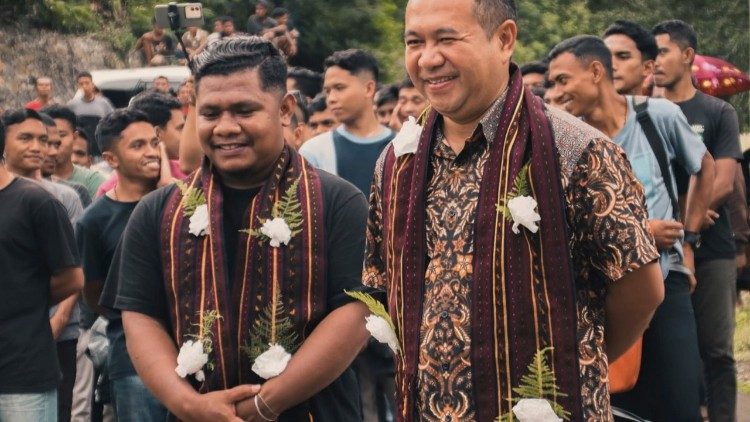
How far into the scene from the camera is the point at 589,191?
4.17 m

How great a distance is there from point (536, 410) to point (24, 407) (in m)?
3.43

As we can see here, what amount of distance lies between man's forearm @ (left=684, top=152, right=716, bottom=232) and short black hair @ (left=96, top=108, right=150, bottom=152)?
280cm

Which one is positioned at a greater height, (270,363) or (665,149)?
(665,149)

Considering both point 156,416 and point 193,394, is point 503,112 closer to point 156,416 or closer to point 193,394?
point 193,394

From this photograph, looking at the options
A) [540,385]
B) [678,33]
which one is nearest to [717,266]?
[678,33]

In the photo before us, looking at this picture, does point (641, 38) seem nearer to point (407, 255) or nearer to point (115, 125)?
point (115, 125)

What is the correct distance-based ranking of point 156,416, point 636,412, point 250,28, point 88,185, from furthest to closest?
point 250,28
point 88,185
point 636,412
point 156,416

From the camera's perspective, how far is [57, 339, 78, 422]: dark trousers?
27.9 feet

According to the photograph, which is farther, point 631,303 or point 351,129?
point 351,129

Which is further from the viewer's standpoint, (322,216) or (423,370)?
(322,216)

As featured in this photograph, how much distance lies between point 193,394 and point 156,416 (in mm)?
1348

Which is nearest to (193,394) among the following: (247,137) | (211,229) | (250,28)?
(211,229)

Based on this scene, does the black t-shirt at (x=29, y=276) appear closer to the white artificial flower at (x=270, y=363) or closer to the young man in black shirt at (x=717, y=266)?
the white artificial flower at (x=270, y=363)

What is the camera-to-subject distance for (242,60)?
537 cm
